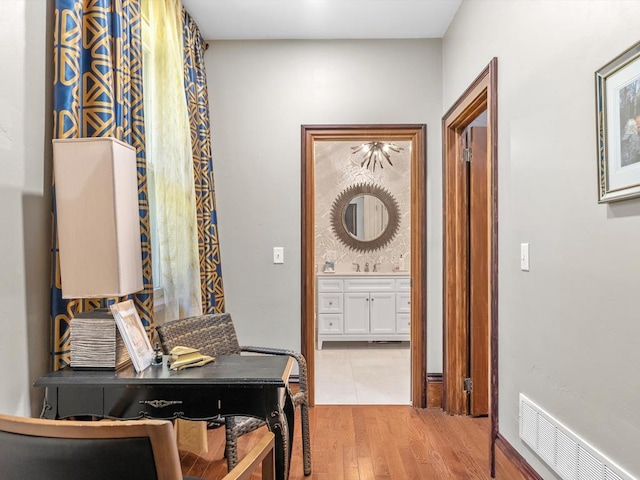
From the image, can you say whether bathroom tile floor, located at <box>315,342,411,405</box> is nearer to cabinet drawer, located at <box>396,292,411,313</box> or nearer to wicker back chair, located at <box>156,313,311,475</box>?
cabinet drawer, located at <box>396,292,411,313</box>

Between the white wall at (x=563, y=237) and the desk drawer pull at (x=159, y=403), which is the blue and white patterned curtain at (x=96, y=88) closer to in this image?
the desk drawer pull at (x=159, y=403)

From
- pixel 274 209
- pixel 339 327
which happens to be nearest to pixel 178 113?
pixel 274 209

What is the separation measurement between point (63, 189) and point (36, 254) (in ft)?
0.94

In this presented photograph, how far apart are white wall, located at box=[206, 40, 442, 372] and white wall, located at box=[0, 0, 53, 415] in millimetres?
1659

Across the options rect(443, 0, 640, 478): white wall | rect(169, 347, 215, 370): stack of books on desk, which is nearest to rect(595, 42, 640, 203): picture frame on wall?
rect(443, 0, 640, 478): white wall

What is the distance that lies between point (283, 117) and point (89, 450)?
2.68 metres

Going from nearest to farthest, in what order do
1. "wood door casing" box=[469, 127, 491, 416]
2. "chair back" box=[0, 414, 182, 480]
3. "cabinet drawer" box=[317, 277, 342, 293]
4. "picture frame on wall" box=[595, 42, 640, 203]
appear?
"chair back" box=[0, 414, 182, 480]
"picture frame on wall" box=[595, 42, 640, 203]
"wood door casing" box=[469, 127, 491, 416]
"cabinet drawer" box=[317, 277, 342, 293]

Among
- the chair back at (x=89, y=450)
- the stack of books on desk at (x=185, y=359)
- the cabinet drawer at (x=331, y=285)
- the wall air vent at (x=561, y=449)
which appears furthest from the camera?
the cabinet drawer at (x=331, y=285)

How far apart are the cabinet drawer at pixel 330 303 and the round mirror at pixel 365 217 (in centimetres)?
72

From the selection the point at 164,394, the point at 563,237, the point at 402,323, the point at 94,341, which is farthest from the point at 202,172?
the point at 402,323

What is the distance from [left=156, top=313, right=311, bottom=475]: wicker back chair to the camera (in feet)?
6.40

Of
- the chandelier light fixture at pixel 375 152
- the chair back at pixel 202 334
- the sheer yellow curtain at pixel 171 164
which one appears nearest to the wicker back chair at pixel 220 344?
Answer: the chair back at pixel 202 334

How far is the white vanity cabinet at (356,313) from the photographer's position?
503 cm

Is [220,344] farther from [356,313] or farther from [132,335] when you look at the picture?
[356,313]
